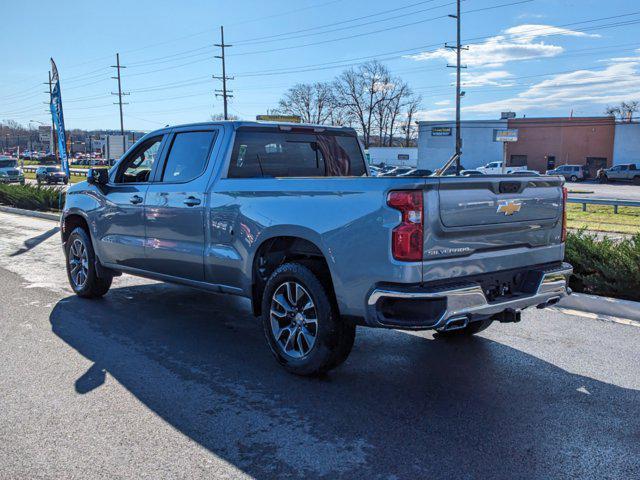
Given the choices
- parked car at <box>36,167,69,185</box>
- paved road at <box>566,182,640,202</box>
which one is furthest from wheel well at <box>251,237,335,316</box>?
parked car at <box>36,167,69,185</box>

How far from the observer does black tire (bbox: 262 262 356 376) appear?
Answer: 4453 mm

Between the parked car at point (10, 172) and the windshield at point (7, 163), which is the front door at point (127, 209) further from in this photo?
the windshield at point (7, 163)

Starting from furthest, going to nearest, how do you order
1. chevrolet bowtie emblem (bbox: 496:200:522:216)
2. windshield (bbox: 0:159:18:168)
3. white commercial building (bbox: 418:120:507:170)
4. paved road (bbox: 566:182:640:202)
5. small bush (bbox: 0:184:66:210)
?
white commercial building (bbox: 418:120:507:170) → windshield (bbox: 0:159:18:168) → paved road (bbox: 566:182:640:202) → small bush (bbox: 0:184:66:210) → chevrolet bowtie emblem (bbox: 496:200:522:216)

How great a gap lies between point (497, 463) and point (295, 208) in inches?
88.2

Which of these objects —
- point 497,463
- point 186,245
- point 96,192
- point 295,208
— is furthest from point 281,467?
point 96,192

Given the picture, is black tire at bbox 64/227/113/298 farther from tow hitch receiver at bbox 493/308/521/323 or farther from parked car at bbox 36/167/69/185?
parked car at bbox 36/167/69/185

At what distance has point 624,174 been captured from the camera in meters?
51.8

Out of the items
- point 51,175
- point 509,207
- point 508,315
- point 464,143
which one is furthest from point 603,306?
point 464,143

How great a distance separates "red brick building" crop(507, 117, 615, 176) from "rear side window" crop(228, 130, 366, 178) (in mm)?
64890

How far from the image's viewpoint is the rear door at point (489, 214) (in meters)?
3.97

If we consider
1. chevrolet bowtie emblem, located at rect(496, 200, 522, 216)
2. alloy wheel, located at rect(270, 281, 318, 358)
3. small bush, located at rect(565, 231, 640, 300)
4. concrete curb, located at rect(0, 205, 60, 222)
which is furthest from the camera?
concrete curb, located at rect(0, 205, 60, 222)

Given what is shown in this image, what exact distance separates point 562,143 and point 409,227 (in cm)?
7026

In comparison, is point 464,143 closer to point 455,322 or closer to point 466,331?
point 466,331

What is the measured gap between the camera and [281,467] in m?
3.31
